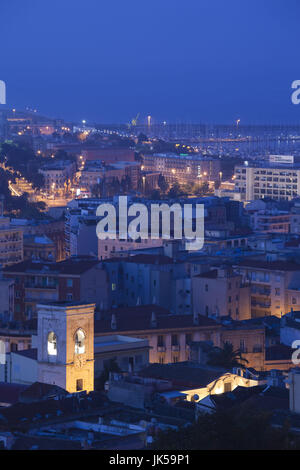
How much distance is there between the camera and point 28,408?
631 inches

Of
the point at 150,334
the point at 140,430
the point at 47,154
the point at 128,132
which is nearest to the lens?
the point at 140,430

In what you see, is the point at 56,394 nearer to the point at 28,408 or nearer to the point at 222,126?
the point at 28,408

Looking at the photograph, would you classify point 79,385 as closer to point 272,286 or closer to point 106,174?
point 272,286

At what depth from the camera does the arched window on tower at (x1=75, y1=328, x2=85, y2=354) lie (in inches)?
720

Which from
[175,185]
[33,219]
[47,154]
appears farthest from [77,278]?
[47,154]

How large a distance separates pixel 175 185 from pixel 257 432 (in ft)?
172

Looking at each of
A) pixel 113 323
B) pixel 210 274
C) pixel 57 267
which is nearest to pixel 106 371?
pixel 113 323

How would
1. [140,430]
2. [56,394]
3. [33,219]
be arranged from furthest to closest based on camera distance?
[33,219] → [56,394] → [140,430]

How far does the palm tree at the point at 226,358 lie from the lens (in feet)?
69.9

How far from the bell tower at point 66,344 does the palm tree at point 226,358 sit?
296 cm

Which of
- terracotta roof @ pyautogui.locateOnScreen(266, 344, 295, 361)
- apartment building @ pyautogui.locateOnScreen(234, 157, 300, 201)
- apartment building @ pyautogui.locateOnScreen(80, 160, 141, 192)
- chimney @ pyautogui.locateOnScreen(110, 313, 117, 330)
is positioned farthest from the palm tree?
apartment building @ pyautogui.locateOnScreen(80, 160, 141, 192)

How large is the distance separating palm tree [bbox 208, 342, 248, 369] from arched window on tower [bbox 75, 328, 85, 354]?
3017 mm

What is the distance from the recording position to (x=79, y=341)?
60.1 feet

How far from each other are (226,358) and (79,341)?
369cm
